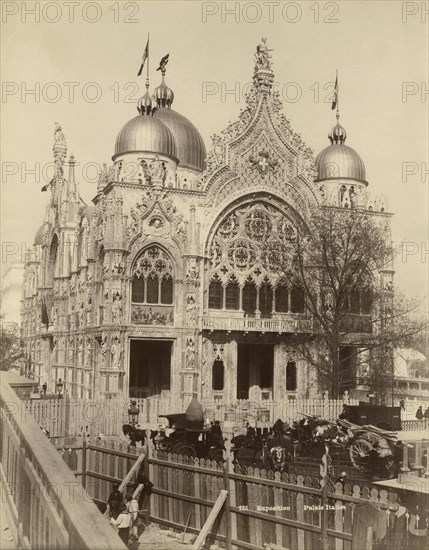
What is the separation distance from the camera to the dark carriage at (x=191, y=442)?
1747cm

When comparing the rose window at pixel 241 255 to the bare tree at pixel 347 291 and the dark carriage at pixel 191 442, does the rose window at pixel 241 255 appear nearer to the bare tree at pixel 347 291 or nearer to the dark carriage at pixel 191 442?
the bare tree at pixel 347 291

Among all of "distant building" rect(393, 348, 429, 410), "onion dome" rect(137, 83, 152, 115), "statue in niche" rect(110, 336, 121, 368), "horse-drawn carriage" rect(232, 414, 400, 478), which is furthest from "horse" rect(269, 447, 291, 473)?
"onion dome" rect(137, 83, 152, 115)

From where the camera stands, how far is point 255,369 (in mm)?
38500

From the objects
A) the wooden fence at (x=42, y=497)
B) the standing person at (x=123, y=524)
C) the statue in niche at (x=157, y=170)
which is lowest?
the standing person at (x=123, y=524)

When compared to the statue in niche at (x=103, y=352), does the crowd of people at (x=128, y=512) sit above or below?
below

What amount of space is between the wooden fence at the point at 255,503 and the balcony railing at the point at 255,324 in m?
19.2

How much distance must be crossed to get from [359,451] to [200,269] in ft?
62.1

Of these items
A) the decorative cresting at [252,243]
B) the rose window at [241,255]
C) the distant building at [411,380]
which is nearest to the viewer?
the decorative cresting at [252,243]

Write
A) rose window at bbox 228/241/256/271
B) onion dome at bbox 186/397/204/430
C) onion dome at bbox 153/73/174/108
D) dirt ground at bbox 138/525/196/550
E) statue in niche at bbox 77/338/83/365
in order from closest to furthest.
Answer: dirt ground at bbox 138/525/196/550 < onion dome at bbox 186/397/204/430 < rose window at bbox 228/241/256/271 < statue in niche at bbox 77/338/83/365 < onion dome at bbox 153/73/174/108

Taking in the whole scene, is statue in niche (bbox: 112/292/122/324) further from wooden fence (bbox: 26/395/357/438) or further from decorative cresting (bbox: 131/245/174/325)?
wooden fence (bbox: 26/395/357/438)

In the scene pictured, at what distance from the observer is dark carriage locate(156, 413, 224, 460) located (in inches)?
688

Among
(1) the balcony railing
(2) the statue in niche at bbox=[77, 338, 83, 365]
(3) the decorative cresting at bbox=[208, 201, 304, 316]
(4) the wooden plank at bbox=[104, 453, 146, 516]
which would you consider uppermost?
(3) the decorative cresting at bbox=[208, 201, 304, 316]

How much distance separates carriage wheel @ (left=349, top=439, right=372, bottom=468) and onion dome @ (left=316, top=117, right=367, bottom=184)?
92.4 ft

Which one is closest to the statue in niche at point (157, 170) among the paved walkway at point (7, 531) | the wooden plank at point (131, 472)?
the wooden plank at point (131, 472)
